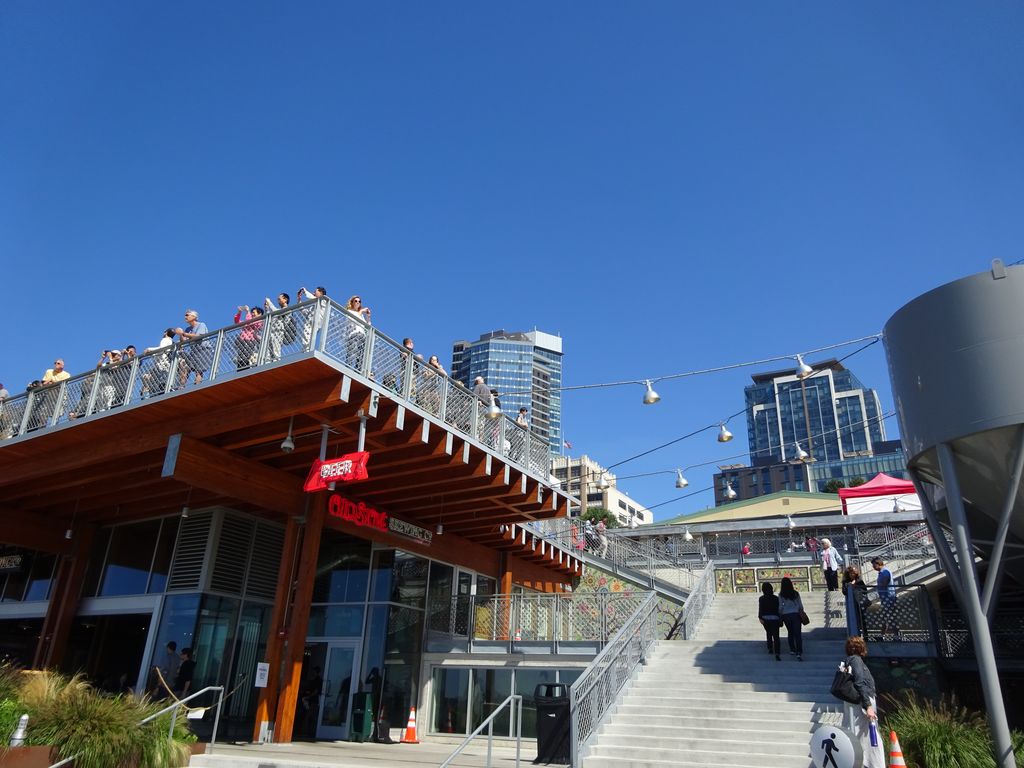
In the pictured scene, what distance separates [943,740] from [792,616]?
15.6ft

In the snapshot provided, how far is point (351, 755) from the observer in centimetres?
1200

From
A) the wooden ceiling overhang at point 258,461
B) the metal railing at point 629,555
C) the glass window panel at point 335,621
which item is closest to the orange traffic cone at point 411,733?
the glass window panel at point 335,621

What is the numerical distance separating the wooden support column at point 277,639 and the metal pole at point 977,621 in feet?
38.5

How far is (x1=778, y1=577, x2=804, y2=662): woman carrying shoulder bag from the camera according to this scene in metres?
13.4

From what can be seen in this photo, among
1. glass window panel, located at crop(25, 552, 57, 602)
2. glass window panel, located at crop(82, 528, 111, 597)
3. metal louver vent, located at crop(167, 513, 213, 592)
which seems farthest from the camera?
glass window panel, located at crop(25, 552, 57, 602)

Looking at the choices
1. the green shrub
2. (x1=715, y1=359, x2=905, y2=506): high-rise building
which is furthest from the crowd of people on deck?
(x1=715, y1=359, x2=905, y2=506): high-rise building

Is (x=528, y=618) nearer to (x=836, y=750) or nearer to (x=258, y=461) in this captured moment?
(x=258, y=461)

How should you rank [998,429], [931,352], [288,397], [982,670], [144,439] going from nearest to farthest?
1. [982,670]
2. [998,429]
3. [931,352]
4. [288,397]
5. [144,439]

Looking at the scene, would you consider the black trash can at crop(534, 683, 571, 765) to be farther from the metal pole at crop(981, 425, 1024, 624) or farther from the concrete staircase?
the metal pole at crop(981, 425, 1024, 624)

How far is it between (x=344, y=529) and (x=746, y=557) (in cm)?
2066

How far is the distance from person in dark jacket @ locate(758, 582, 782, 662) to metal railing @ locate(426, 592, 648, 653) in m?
2.90

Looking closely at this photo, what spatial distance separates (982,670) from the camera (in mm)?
9273

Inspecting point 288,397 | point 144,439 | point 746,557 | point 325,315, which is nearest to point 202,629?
point 144,439

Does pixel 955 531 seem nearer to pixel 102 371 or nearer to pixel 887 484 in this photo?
pixel 102 371
